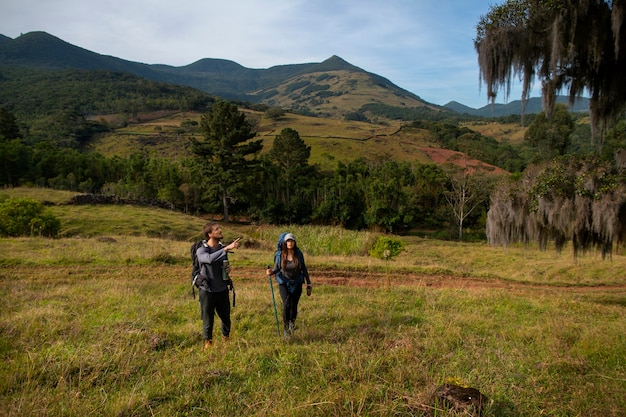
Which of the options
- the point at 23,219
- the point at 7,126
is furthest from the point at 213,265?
the point at 7,126

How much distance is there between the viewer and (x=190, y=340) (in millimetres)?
5441

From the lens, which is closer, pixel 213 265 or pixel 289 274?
→ pixel 213 265

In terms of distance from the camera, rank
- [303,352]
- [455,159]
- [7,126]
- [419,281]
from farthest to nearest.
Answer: [455,159] < [7,126] < [419,281] < [303,352]

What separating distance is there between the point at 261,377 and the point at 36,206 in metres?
21.0

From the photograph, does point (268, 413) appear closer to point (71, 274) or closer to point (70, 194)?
point (71, 274)

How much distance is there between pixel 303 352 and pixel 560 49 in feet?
26.3

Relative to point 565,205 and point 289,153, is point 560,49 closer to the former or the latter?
point 565,205

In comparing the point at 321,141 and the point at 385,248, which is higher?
the point at 321,141

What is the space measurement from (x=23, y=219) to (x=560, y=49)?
2316 centimetres


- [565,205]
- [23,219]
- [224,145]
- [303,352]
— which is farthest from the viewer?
[224,145]

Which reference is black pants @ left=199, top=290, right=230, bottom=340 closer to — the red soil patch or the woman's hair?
the woman's hair

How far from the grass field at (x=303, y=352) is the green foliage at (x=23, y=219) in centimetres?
946

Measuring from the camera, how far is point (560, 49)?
25.0ft

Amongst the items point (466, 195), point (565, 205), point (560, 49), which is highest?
point (560, 49)
